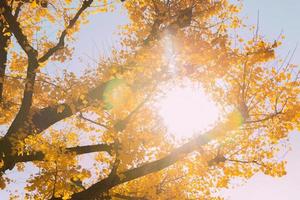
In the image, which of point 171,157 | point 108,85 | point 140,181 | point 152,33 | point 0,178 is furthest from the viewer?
point 140,181

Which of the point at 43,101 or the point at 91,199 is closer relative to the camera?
the point at 91,199

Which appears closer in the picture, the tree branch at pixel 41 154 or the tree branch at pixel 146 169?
the tree branch at pixel 146 169

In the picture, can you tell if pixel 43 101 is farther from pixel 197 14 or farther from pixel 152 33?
pixel 197 14

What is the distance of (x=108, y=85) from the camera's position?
1420 cm

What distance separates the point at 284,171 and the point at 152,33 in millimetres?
7479

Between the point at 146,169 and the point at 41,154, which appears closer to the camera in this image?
the point at 146,169

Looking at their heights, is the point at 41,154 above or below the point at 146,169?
above

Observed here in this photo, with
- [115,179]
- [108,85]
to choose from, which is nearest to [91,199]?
[115,179]

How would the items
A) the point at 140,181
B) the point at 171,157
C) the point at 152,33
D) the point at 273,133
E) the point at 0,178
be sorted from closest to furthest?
1. the point at 171,157
2. the point at 0,178
3. the point at 273,133
4. the point at 152,33
5. the point at 140,181

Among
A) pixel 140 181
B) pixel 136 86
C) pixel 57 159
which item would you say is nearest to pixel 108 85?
pixel 136 86

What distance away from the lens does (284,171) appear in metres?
12.1

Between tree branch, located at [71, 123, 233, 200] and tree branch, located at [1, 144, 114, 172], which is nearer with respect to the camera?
tree branch, located at [71, 123, 233, 200]

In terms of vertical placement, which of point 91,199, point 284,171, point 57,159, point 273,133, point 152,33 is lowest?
point 91,199

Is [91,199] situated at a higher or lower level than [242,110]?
lower
